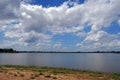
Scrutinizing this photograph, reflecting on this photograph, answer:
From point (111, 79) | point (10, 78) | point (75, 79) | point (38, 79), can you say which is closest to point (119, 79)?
point (111, 79)

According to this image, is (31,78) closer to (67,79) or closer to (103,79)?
(67,79)

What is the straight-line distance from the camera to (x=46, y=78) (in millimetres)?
18984

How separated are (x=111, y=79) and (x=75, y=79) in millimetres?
3288

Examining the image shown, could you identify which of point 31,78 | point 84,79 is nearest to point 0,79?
point 31,78

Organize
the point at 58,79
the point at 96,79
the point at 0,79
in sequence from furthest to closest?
1. the point at 96,79
2. the point at 58,79
3. the point at 0,79

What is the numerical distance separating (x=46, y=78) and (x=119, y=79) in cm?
623

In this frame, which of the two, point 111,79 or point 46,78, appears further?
point 111,79

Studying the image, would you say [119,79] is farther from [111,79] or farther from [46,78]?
[46,78]

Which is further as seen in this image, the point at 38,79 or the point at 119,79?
the point at 119,79

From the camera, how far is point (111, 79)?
66.6 ft

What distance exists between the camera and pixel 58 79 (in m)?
18.8

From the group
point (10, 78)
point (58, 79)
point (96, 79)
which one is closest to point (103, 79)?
point (96, 79)

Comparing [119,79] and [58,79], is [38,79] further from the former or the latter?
[119,79]

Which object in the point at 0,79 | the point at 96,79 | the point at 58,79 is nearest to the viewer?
the point at 0,79
